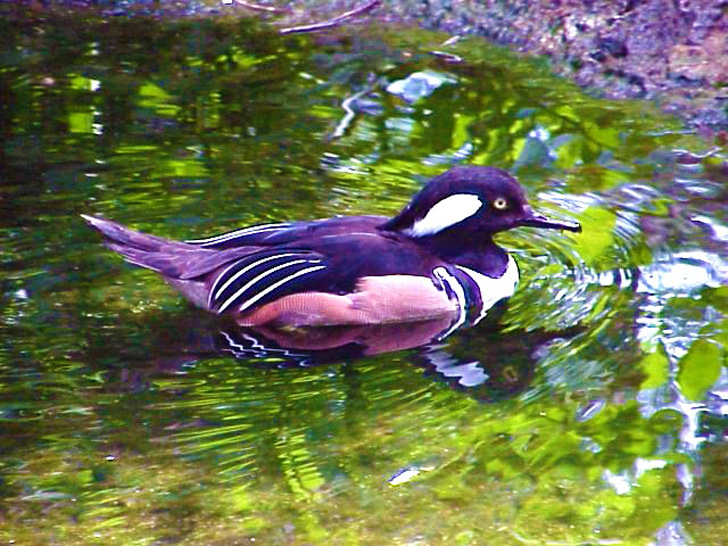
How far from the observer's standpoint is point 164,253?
6980 millimetres

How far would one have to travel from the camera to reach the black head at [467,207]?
716cm

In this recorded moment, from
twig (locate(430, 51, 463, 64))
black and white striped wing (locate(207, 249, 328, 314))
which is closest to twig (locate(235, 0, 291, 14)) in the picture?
twig (locate(430, 51, 463, 64))

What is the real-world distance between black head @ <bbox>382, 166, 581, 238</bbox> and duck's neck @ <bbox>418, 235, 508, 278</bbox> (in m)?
0.08

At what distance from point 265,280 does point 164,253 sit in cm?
53

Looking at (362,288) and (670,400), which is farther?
(362,288)

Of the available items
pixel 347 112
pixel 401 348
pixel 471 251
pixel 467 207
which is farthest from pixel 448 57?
pixel 401 348

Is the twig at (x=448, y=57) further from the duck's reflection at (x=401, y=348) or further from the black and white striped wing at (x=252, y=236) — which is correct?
the duck's reflection at (x=401, y=348)

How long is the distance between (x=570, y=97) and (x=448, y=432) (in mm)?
4137

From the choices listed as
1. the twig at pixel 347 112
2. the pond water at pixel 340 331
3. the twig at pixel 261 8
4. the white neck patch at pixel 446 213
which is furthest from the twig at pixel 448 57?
the white neck patch at pixel 446 213

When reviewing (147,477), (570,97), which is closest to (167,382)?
(147,477)

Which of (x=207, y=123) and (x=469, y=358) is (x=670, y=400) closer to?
(x=469, y=358)

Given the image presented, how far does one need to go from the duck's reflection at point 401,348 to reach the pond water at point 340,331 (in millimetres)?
19

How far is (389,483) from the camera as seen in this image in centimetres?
538

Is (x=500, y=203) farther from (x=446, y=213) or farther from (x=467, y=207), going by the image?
(x=446, y=213)
